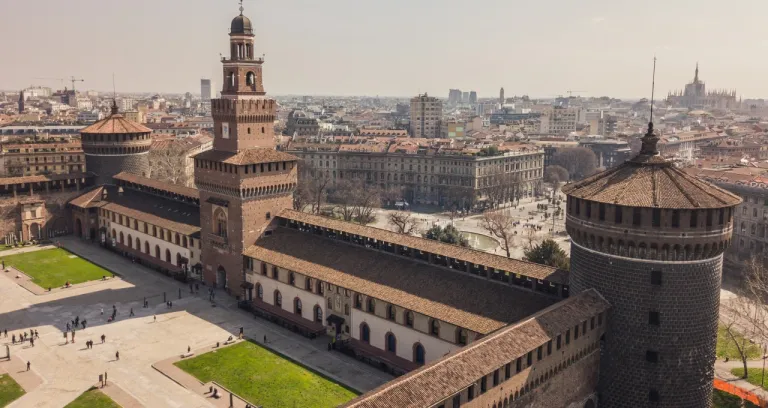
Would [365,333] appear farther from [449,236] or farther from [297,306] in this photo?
[449,236]

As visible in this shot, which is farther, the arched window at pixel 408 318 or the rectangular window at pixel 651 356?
the arched window at pixel 408 318

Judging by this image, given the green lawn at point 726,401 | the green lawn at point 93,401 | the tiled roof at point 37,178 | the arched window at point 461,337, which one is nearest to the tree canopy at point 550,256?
the green lawn at point 726,401

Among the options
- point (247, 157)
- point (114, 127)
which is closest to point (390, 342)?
point (247, 157)

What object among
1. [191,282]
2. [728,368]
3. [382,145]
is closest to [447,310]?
[728,368]

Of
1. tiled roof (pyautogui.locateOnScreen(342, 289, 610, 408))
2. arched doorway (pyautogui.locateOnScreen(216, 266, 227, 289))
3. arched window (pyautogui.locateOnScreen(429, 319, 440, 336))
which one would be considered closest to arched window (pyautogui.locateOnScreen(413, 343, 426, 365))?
arched window (pyautogui.locateOnScreen(429, 319, 440, 336))

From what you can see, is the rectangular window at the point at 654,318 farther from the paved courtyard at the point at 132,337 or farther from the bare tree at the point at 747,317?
the paved courtyard at the point at 132,337

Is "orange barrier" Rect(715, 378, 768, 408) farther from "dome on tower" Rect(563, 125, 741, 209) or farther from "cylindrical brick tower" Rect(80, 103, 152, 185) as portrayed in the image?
"cylindrical brick tower" Rect(80, 103, 152, 185)

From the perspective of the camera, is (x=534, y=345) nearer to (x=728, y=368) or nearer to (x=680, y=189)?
(x=680, y=189)
